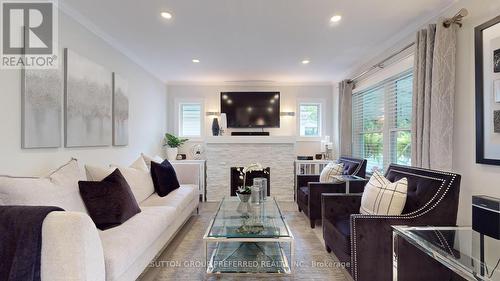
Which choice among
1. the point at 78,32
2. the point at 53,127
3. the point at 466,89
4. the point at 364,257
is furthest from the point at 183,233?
the point at 466,89

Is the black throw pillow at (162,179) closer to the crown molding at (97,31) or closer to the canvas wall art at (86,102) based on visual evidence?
the canvas wall art at (86,102)

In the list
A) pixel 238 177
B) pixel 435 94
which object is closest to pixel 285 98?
pixel 238 177

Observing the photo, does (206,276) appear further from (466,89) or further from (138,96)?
(138,96)

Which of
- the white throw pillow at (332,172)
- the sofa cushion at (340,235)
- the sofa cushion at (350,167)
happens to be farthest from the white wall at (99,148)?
the sofa cushion at (350,167)

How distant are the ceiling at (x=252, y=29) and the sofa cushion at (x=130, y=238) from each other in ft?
6.51

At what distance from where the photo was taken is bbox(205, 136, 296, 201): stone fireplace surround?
496 centimetres

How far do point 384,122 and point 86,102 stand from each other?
384 cm

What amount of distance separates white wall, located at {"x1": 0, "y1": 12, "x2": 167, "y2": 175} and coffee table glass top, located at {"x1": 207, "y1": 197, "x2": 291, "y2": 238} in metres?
1.61

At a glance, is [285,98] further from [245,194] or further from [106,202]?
[106,202]

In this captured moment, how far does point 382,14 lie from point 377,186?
68.8 inches

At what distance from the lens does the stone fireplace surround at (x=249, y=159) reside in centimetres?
496

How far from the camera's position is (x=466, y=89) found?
7.09ft

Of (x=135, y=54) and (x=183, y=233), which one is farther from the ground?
(x=135, y=54)

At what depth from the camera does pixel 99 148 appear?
302 cm
